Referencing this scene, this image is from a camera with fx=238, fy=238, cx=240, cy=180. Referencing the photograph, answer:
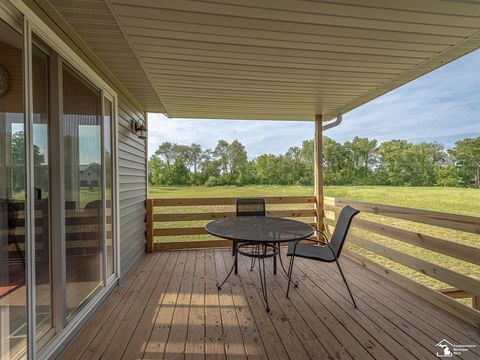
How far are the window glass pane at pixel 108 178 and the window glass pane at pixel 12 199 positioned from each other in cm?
123

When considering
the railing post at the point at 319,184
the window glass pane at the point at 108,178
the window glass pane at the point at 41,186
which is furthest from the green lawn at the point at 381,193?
the window glass pane at the point at 41,186

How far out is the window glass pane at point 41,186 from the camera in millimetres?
1503

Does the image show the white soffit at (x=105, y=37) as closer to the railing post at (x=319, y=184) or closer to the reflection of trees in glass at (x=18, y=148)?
the reflection of trees in glass at (x=18, y=148)

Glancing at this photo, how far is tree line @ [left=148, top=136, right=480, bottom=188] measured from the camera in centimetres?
548

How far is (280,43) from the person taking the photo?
6.43 feet

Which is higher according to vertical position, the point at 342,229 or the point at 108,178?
the point at 108,178

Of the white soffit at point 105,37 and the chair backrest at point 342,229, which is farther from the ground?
the white soffit at point 105,37

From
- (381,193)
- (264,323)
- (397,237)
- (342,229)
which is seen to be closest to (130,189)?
(264,323)

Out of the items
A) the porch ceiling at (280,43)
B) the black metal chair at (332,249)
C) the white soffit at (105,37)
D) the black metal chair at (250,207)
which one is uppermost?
the white soffit at (105,37)

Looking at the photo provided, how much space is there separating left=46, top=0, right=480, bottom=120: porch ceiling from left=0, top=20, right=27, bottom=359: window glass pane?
0.56 m

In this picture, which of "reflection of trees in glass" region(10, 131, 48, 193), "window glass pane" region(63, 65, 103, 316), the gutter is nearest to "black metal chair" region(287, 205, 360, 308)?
"window glass pane" region(63, 65, 103, 316)

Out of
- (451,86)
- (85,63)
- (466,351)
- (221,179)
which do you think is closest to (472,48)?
(466,351)

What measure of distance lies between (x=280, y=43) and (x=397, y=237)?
8.00 ft

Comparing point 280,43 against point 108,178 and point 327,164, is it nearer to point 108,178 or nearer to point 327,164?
point 108,178
